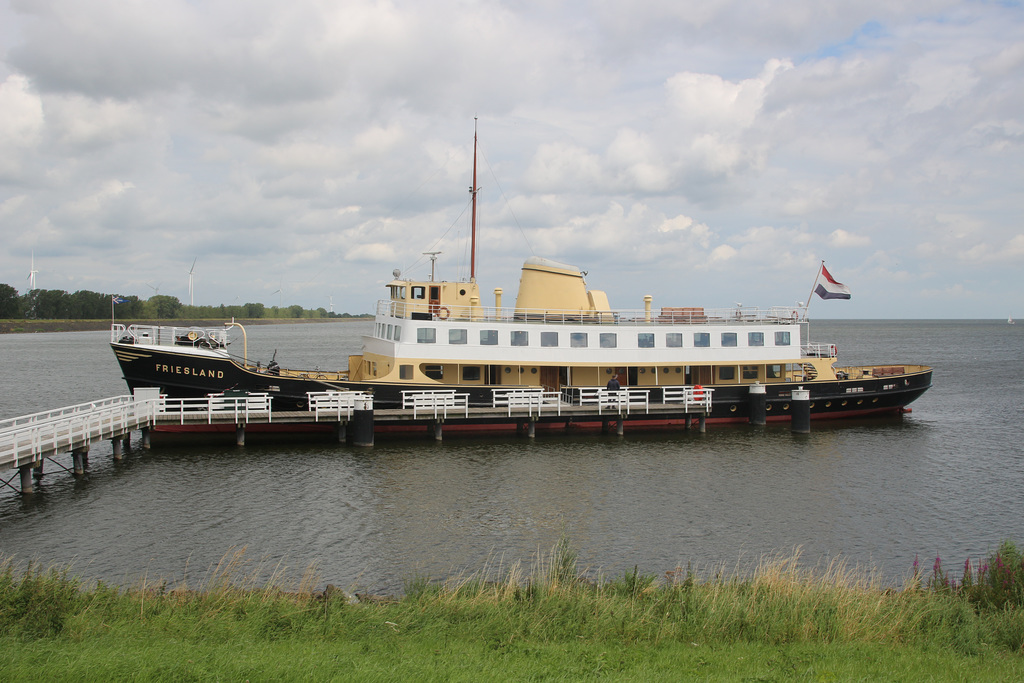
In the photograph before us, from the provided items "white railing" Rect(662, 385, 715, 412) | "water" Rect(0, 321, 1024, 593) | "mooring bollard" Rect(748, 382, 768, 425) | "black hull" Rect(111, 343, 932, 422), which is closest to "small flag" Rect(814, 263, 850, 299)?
"black hull" Rect(111, 343, 932, 422)

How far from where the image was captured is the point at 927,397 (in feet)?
166

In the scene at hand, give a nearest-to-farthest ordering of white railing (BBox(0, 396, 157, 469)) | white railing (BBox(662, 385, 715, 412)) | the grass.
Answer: the grass, white railing (BBox(0, 396, 157, 469)), white railing (BBox(662, 385, 715, 412))

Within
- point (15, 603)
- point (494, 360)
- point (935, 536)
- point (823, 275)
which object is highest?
point (823, 275)

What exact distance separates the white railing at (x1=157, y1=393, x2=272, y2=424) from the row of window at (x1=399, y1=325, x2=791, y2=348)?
7.05m

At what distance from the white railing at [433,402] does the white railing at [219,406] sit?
5872 millimetres

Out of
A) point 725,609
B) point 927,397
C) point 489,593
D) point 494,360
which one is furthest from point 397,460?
point 927,397

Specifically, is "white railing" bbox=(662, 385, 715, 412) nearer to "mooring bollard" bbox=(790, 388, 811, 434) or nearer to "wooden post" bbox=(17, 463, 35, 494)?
"mooring bollard" bbox=(790, 388, 811, 434)

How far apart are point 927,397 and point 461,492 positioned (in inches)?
1692

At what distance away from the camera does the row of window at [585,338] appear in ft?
105

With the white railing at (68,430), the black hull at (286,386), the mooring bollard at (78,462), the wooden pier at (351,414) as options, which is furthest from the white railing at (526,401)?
the mooring bollard at (78,462)

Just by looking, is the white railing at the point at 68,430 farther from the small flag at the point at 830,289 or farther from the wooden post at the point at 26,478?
the small flag at the point at 830,289

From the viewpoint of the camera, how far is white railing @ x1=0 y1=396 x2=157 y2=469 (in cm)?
2045

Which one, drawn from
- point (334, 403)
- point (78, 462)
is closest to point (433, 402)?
point (334, 403)

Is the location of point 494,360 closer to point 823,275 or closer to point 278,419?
point 278,419
